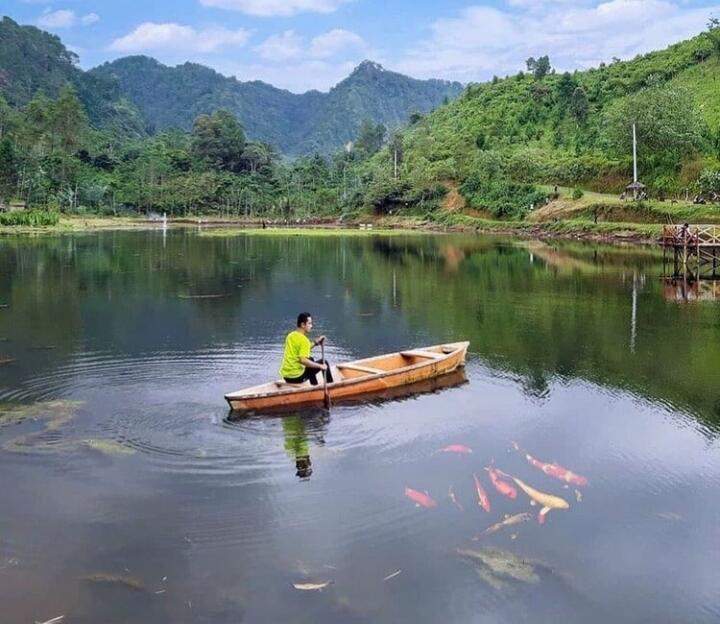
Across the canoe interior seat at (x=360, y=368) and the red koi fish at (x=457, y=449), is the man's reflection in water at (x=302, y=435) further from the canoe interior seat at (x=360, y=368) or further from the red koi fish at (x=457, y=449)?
the red koi fish at (x=457, y=449)

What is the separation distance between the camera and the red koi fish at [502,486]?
10.7 metres

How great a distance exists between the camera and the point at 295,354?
14539 mm

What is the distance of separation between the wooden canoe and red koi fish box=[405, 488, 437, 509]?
12.8ft

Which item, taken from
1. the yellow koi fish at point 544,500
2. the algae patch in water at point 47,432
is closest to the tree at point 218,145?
the algae patch in water at point 47,432

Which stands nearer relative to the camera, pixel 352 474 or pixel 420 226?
pixel 352 474

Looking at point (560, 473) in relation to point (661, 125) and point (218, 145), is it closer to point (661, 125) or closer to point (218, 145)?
point (661, 125)

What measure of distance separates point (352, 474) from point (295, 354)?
12.1ft

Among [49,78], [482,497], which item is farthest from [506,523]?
[49,78]

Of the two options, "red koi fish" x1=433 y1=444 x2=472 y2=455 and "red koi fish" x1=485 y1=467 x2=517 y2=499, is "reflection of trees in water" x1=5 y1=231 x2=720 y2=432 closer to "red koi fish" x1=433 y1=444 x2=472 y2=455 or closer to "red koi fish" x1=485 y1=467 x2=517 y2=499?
"red koi fish" x1=433 y1=444 x2=472 y2=455

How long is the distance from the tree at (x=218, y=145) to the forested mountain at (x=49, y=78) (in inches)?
1468

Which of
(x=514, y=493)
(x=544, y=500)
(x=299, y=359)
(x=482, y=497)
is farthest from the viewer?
(x=299, y=359)

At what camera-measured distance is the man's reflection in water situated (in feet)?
38.6

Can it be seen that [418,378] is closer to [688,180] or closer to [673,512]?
[673,512]

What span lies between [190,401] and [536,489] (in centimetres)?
733
